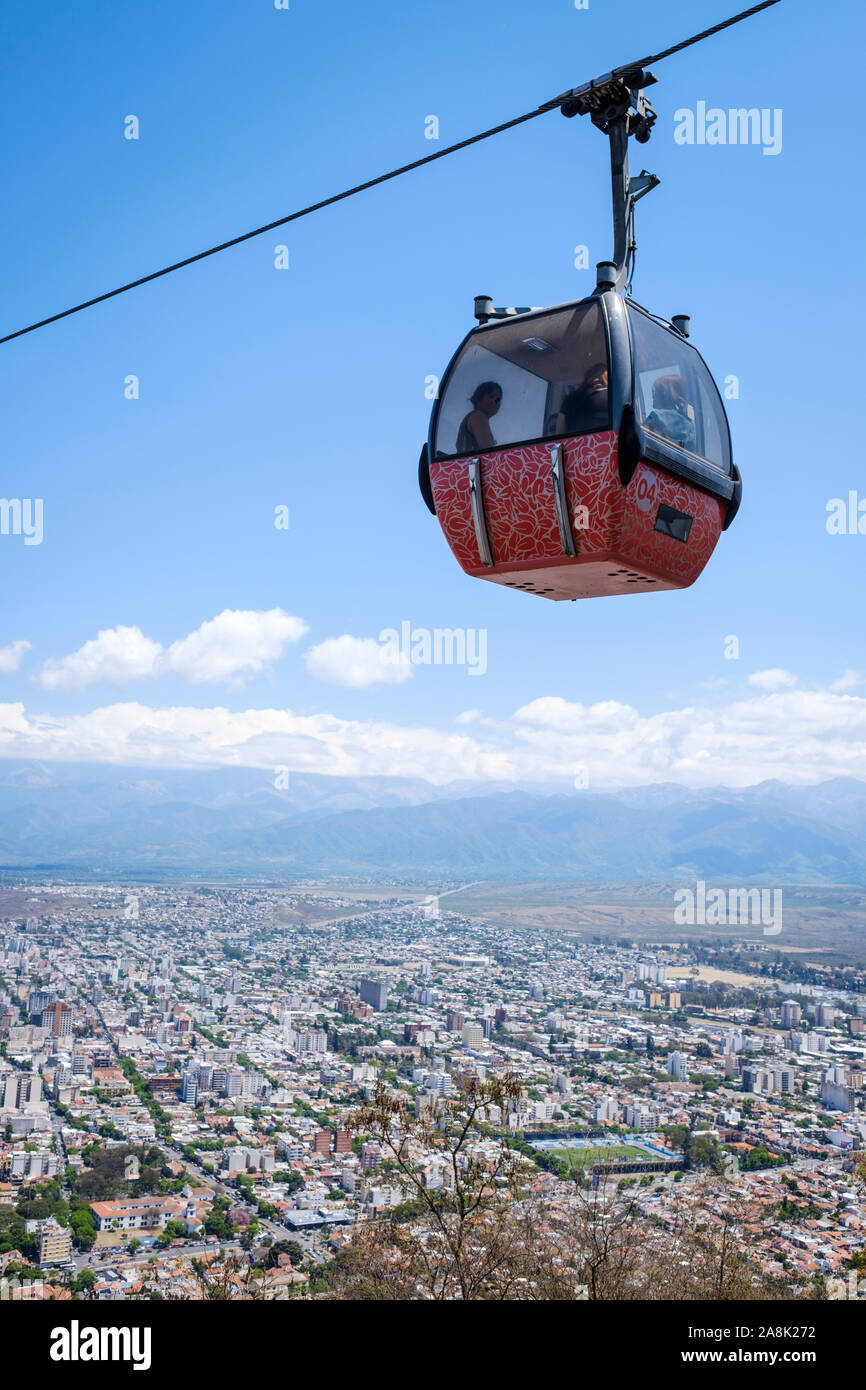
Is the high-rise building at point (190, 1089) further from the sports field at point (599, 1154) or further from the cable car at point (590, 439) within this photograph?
the cable car at point (590, 439)

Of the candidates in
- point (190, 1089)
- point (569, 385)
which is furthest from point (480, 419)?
point (190, 1089)

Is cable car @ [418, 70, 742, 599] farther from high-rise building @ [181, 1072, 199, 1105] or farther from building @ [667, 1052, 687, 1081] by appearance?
building @ [667, 1052, 687, 1081]

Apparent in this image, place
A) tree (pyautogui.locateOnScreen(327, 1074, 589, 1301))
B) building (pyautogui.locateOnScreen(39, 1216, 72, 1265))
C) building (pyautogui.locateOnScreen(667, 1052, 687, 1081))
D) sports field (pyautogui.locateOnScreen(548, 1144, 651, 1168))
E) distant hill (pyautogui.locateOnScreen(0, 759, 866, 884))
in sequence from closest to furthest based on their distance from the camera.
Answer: tree (pyautogui.locateOnScreen(327, 1074, 589, 1301))
building (pyautogui.locateOnScreen(39, 1216, 72, 1265))
sports field (pyautogui.locateOnScreen(548, 1144, 651, 1168))
building (pyautogui.locateOnScreen(667, 1052, 687, 1081))
distant hill (pyautogui.locateOnScreen(0, 759, 866, 884))

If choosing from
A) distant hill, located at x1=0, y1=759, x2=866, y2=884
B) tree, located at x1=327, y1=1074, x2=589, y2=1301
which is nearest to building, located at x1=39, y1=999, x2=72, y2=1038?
tree, located at x1=327, y1=1074, x2=589, y2=1301

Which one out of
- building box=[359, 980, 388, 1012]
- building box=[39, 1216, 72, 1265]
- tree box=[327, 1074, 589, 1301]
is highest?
tree box=[327, 1074, 589, 1301]

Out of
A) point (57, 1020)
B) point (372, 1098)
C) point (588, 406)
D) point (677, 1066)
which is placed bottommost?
point (677, 1066)

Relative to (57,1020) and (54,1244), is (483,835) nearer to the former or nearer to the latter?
(57,1020)
